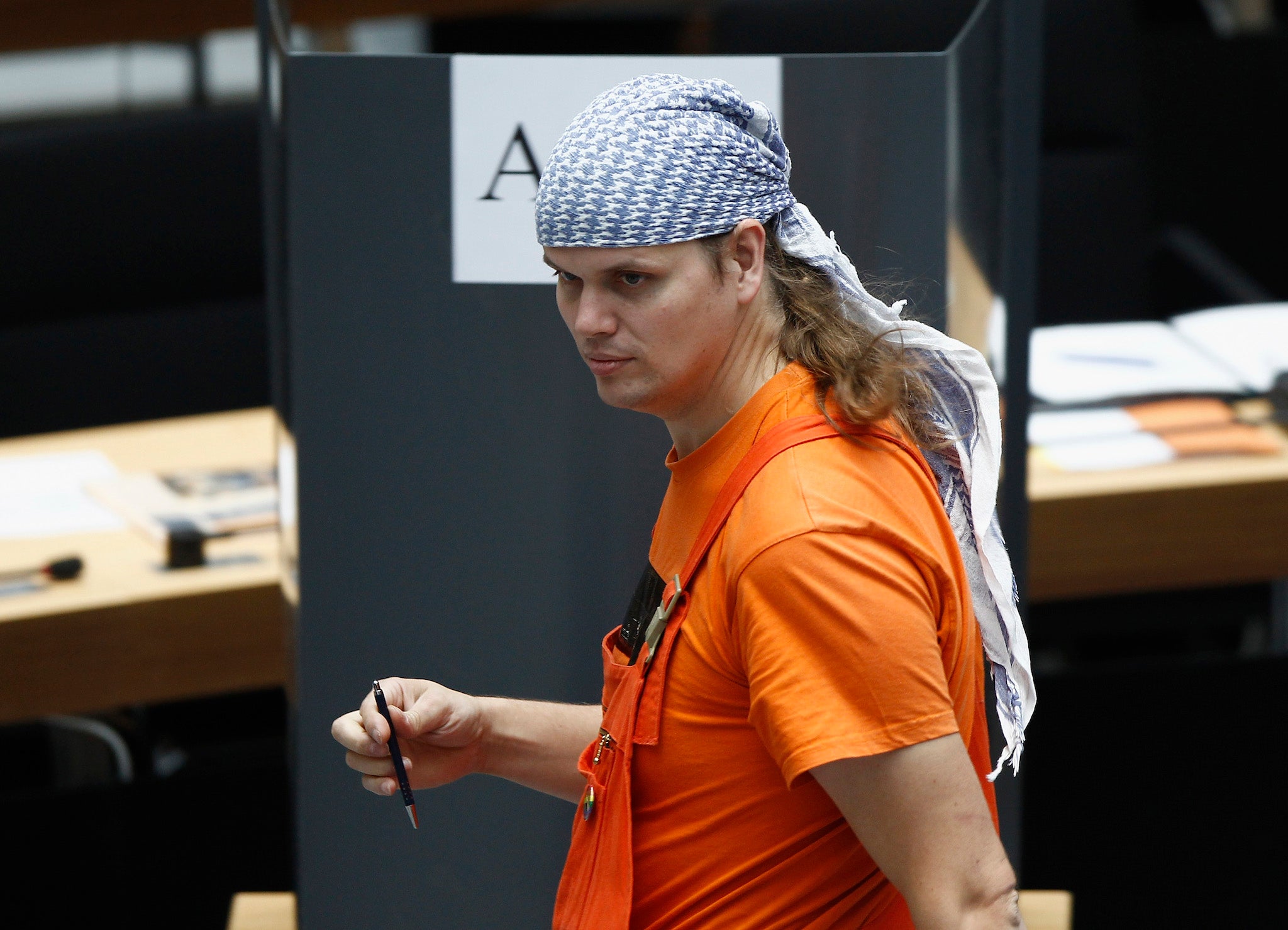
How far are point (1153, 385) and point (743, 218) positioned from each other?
163cm

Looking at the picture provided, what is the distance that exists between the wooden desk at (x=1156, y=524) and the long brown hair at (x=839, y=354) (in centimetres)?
118

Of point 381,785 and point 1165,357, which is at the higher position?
point 1165,357

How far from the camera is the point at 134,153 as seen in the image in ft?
9.77

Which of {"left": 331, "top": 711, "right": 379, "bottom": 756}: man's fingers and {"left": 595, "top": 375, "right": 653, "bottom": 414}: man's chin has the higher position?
{"left": 595, "top": 375, "right": 653, "bottom": 414}: man's chin

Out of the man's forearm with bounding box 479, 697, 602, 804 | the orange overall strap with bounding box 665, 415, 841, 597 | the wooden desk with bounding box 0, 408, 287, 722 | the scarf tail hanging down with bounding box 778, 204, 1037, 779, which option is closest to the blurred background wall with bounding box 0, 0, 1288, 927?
the wooden desk with bounding box 0, 408, 287, 722

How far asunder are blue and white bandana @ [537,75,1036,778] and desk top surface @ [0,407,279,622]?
120 cm

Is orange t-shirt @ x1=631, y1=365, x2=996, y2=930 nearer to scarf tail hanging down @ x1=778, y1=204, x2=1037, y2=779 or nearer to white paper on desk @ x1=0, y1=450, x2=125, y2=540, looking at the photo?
scarf tail hanging down @ x1=778, y1=204, x2=1037, y2=779

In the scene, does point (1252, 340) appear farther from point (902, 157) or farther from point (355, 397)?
point (355, 397)

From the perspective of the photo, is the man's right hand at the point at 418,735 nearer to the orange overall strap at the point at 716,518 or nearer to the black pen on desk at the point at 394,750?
the black pen on desk at the point at 394,750

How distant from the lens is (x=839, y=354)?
3.41ft

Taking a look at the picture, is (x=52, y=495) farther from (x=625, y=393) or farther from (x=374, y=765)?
(x=625, y=393)

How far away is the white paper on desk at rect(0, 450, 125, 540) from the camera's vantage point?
7.49 ft

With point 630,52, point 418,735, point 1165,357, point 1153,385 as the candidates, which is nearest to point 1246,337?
point 1165,357

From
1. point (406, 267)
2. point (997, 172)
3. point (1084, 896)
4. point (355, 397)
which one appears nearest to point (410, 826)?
point (355, 397)
